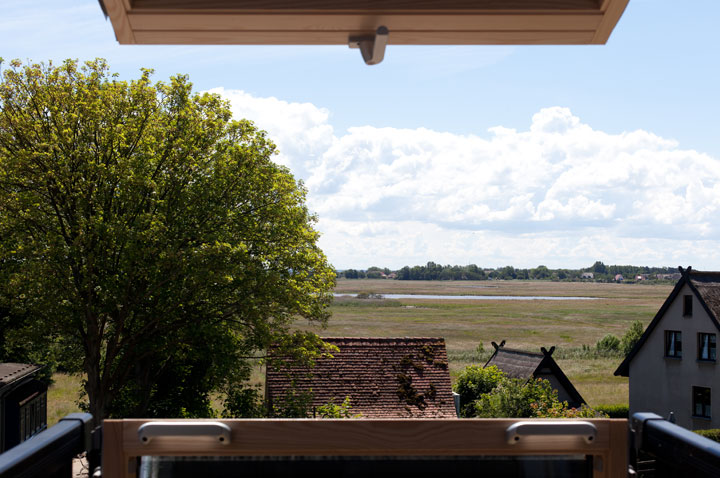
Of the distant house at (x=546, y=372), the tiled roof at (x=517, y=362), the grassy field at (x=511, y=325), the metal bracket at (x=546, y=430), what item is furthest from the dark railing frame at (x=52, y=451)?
the grassy field at (x=511, y=325)

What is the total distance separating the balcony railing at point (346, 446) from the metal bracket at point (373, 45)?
0.95 m

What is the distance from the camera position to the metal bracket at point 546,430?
1685 mm

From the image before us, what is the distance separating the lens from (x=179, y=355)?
18.4 meters

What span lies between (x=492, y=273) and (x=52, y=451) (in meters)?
197

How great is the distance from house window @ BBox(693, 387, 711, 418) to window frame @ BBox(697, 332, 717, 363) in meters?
1.26

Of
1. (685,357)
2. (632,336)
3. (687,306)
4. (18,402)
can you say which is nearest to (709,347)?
(685,357)

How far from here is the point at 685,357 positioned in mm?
27172

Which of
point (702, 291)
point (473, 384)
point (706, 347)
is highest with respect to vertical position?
point (702, 291)

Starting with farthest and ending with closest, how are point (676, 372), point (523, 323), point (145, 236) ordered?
point (523, 323)
point (676, 372)
point (145, 236)

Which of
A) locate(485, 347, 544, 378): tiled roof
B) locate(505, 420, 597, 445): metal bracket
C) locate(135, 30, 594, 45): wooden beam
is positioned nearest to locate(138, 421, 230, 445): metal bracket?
locate(505, 420, 597, 445): metal bracket

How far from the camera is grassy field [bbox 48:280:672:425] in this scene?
142ft

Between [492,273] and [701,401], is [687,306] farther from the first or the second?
[492,273]

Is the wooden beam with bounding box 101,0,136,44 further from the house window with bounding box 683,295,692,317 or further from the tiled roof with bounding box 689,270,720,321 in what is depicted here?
the house window with bounding box 683,295,692,317

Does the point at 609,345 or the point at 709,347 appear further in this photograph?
the point at 609,345
